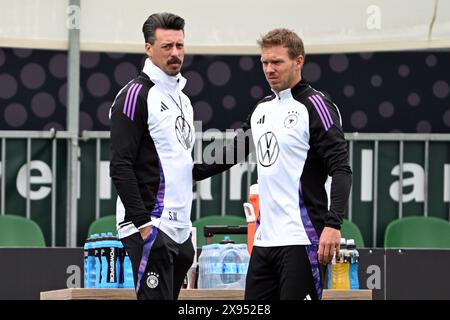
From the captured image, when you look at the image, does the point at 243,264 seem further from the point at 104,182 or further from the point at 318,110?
the point at 104,182

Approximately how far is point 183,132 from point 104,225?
11.8 ft

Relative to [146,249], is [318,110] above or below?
above

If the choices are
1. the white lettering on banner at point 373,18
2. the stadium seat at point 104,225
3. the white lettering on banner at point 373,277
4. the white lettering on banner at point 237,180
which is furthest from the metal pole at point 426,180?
the stadium seat at point 104,225

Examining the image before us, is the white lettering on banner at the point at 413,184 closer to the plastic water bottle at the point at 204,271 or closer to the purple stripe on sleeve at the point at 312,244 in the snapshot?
the plastic water bottle at the point at 204,271

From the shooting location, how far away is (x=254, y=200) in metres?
6.80

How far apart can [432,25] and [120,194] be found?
16.6 feet

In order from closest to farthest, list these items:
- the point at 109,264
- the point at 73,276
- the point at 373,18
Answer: the point at 109,264 < the point at 73,276 < the point at 373,18

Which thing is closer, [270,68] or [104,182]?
[270,68]

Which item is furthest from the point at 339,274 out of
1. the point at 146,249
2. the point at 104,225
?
the point at 104,225

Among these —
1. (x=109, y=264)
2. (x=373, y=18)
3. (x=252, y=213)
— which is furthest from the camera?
(x=373, y=18)

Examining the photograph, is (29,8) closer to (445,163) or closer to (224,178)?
(224,178)

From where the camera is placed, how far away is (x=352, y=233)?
877cm

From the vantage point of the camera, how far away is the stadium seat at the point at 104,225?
8797 millimetres

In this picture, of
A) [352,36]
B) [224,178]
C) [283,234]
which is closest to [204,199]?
[224,178]
